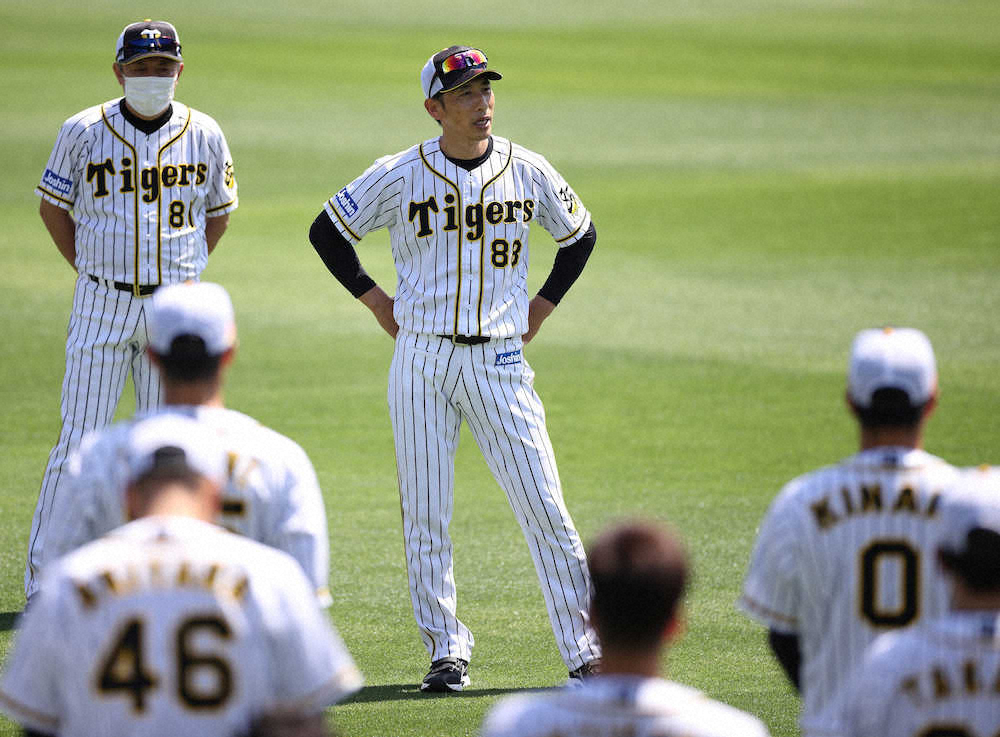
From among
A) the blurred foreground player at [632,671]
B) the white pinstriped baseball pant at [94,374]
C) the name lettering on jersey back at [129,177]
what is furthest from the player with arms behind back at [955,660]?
the name lettering on jersey back at [129,177]

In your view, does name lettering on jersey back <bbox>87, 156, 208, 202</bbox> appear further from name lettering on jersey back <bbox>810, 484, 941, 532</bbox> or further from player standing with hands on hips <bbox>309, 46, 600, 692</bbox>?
name lettering on jersey back <bbox>810, 484, 941, 532</bbox>

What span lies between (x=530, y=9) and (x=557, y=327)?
28.6m

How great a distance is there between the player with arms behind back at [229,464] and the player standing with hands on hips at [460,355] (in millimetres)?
2004

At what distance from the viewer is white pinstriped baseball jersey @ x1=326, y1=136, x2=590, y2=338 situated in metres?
5.93

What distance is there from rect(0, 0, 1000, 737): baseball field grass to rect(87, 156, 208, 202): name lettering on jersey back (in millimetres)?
1889

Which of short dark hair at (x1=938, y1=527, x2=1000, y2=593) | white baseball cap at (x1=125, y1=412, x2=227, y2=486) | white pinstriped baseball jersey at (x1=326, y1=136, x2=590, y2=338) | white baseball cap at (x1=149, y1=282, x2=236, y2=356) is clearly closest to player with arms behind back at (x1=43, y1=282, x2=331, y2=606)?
white baseball cap at (x1=149, y1=282, x2=236, y2=356)

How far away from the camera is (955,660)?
9.48 feet

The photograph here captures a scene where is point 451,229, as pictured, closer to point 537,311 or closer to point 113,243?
point 537,311

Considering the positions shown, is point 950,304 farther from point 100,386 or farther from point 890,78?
point 890,78

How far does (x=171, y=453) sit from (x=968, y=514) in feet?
5.04

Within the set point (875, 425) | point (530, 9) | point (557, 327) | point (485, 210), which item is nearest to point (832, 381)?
point (557, 327)

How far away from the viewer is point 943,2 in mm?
40906

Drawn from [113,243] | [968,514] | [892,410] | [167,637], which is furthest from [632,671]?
[113,243]

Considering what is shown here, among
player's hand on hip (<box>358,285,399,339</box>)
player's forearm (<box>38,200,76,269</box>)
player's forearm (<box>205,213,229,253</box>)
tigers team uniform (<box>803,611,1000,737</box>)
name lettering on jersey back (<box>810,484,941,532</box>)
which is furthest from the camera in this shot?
player's forearm (<box>205,213,229,253</box>)
